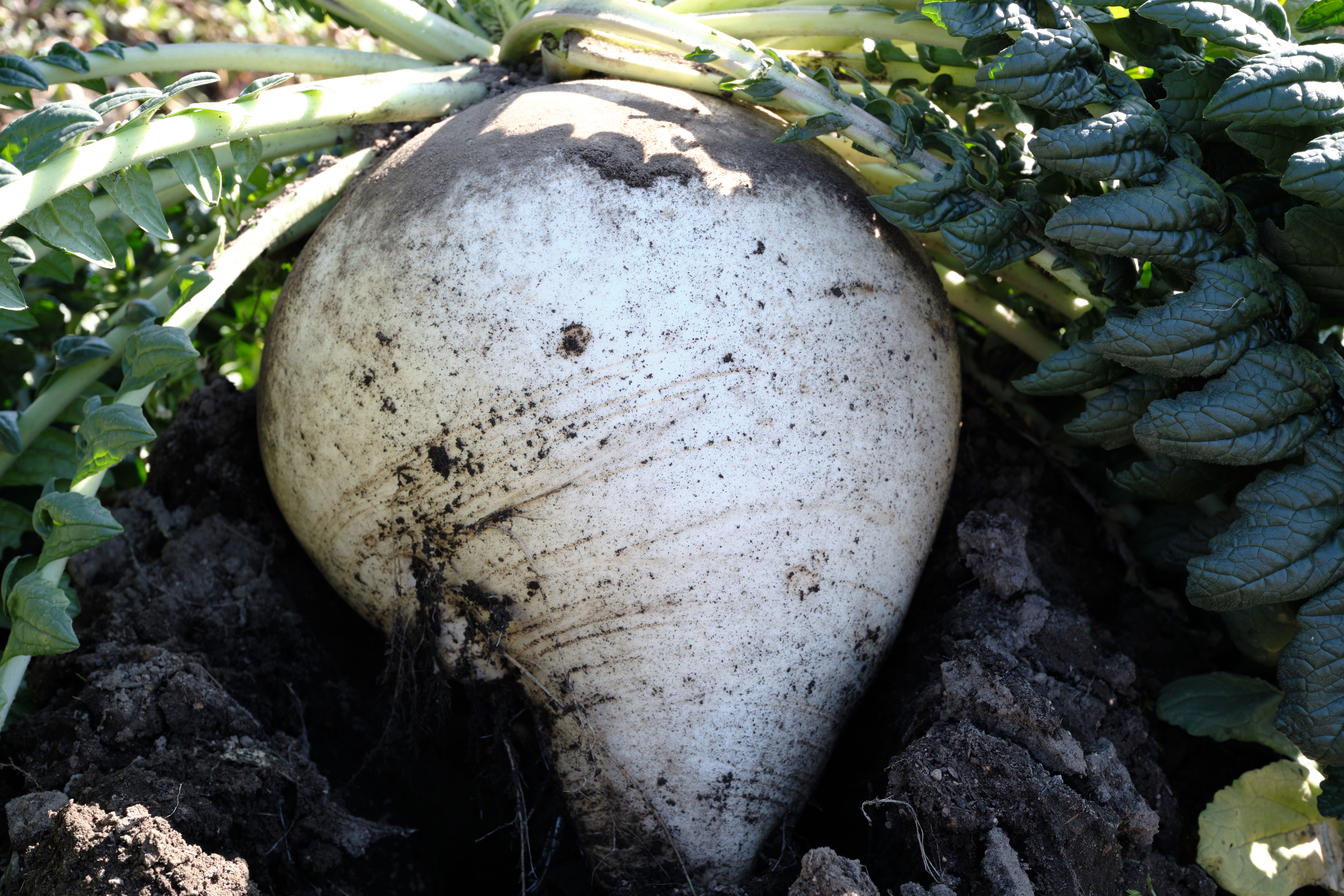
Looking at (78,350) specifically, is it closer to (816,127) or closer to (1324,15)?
(816,127)

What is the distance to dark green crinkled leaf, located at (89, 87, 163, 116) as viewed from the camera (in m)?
1.79

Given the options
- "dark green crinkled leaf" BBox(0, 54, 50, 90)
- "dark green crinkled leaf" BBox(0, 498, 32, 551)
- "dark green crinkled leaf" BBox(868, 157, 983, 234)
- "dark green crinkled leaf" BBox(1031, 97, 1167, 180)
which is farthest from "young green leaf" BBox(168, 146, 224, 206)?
"dark green crinkled leaf" BBox(1031, 97, 1167, 180)

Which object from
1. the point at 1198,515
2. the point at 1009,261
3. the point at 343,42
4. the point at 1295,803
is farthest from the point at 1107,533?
the point at 343,42

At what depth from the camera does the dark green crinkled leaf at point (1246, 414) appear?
177cm

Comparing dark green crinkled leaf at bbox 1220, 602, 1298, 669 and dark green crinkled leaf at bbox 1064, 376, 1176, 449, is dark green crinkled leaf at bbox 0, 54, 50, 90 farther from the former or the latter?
dark green crinkled leaf at bbox 1220, 602, 1298, 669

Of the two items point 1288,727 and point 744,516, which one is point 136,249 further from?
point 1288,727

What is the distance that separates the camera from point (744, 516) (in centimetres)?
196

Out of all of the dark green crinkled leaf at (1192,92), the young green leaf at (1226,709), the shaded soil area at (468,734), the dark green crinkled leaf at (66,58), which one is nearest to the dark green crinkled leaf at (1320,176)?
the dark green crinkled leaf at (1192,92)

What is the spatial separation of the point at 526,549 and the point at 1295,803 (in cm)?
179

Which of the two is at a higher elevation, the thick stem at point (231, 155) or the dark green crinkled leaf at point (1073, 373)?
the thick stem at point (231, 155)

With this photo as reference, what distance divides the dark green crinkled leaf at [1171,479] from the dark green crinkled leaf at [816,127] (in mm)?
930

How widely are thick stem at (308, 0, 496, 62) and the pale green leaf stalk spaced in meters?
0.36

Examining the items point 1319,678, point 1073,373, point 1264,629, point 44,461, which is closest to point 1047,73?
point 1073,373

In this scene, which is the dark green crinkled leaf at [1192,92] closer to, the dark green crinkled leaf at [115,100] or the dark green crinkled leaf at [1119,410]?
the dark green crinkled leaf at [1119,410]
